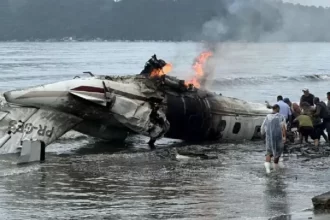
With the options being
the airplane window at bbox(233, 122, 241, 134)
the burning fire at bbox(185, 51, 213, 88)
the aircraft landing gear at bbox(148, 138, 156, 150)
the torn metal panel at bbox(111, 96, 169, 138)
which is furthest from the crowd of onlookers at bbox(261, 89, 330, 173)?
the aircraft landing gear at bbox(148, 138, 156, 150)

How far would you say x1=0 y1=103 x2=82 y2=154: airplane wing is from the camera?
1967cm

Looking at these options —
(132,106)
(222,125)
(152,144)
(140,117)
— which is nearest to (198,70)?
(222,125)

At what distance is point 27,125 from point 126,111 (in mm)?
3033

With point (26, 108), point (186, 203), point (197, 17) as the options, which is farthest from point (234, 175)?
point (197, 17)

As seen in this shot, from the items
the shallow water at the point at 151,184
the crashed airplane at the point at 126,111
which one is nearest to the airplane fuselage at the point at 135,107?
the crashed airplane at the point at 126,111

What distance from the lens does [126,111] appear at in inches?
831

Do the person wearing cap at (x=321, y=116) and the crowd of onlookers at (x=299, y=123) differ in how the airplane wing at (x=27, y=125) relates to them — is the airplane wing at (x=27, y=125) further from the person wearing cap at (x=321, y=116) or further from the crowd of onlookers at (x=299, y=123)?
the person wearing cap at (x=321, y=116)

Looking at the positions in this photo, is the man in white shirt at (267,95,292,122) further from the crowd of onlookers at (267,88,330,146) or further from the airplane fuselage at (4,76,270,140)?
the airplane fuselage at (4,76,270,140)

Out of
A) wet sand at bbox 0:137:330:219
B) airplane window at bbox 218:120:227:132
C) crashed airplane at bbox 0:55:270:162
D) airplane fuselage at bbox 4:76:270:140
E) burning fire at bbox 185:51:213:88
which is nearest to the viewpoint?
wet sand at bbox 0:137:330:219

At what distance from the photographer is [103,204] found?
42.7ft

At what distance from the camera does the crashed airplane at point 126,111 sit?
787 inches

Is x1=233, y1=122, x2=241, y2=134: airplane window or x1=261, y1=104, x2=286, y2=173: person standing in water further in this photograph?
x1=233, y1=122, x2=241, y2=134: airplane window

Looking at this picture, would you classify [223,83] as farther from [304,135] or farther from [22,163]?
[22,163]

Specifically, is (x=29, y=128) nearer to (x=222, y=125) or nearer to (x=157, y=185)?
(x=157, y=185)
